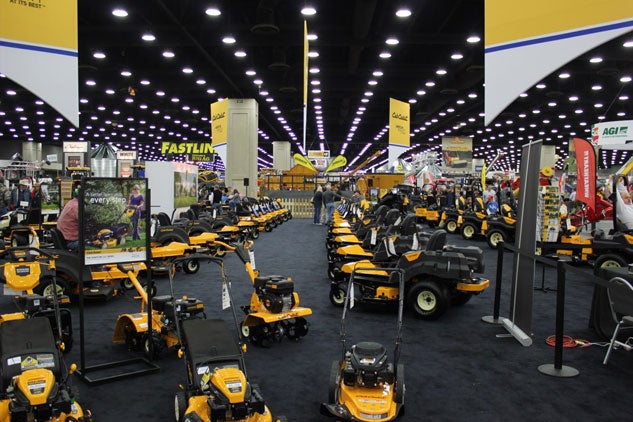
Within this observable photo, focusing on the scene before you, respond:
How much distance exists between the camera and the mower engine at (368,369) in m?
3.80

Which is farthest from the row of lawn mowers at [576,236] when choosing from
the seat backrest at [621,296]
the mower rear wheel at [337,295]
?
the mower rear wheel at [337,295]

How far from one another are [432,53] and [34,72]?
50.9 ft

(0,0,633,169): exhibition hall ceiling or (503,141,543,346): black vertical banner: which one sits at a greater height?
(0,0,633,169): exhibition hall ceiling

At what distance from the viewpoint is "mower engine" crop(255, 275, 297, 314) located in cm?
568

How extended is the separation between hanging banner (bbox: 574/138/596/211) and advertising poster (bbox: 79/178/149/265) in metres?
7.33

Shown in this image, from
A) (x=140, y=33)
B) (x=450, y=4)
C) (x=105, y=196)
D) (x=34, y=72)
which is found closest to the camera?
(x=34, y=72)

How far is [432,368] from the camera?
201 inches

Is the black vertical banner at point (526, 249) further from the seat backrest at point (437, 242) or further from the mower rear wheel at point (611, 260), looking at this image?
the mower rear wheel at point (611, 260)

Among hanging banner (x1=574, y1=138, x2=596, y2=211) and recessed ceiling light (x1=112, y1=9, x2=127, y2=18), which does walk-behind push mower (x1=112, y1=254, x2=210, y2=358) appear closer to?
hanging banner (x1=574, y1=138, x2=596, y2=211)

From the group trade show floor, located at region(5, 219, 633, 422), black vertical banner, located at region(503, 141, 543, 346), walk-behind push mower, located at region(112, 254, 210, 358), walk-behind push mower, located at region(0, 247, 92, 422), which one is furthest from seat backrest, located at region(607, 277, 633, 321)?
walk-behind push mower, located at region(0, 247, 92, 422)

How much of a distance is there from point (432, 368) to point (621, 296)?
1.85m

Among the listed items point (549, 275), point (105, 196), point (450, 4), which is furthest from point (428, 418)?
point (450, 4)

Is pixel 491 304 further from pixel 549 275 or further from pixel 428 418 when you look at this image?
pixel 428 418

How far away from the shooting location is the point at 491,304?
7789mm
